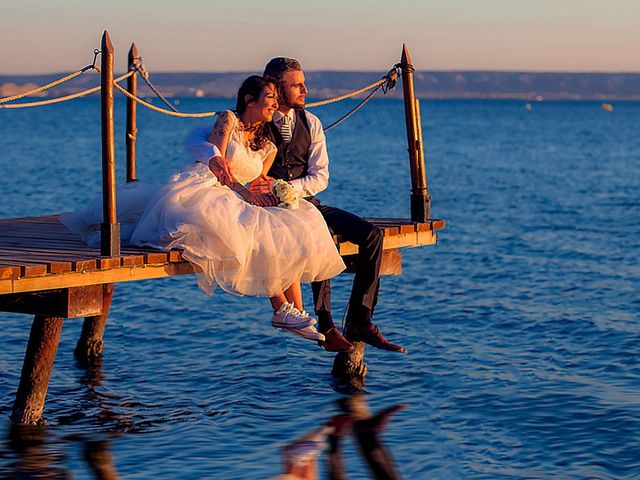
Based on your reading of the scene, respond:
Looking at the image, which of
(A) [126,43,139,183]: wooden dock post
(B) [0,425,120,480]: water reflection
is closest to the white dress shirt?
(B) [0,425,120,480]: water reflection

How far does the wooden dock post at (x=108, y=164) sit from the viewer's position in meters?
9.34

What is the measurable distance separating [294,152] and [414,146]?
187 centimetres

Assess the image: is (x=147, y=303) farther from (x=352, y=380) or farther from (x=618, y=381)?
(x=618, y=381)

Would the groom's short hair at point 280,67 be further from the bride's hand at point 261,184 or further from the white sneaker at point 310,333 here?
the white sneaker at point 310,333

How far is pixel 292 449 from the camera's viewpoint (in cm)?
1043

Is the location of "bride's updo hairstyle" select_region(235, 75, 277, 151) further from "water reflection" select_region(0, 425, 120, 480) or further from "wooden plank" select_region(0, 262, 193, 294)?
"water reflection" select_region(0, 425, 120, 480)

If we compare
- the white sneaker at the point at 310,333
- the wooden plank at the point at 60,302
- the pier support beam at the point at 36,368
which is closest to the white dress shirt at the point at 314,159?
the white sneaker at the point at 310,333

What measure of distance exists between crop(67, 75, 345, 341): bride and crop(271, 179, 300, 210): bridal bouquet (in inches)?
2.7

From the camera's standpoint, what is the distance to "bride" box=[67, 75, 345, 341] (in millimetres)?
9508

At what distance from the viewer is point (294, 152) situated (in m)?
10.4

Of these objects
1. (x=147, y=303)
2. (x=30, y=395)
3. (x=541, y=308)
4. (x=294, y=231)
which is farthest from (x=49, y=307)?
(x=541, y=308)

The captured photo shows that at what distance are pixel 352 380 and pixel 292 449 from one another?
2636 millimetres

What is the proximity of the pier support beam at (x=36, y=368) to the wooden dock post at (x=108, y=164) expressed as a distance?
1.28 m

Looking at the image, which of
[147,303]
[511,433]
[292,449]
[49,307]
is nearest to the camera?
[49,307]
